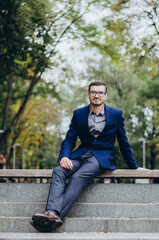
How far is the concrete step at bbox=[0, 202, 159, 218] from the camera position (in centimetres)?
515

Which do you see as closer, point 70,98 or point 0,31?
point 0,31

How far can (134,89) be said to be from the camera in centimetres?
2797

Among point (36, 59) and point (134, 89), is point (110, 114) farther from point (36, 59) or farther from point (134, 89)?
point (134, 89)

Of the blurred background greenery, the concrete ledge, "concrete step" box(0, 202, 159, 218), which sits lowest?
"concrete step" box(0, 202, 159, 218)

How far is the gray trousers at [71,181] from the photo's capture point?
457cm

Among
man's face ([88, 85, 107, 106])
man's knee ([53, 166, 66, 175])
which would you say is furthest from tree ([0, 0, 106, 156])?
man's knee ([53, 166, 66, 175])

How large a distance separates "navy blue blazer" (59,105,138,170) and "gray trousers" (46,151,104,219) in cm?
10

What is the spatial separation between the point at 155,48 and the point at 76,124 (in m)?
6.84

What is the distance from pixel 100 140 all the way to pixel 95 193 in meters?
0.75

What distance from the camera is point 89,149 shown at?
5250mm

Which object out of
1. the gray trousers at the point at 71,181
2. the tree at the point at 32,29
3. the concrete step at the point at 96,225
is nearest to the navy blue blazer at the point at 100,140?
the gray trousers at the point at 71,181

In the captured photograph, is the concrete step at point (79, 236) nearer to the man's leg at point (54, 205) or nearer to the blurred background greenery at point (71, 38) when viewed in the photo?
the man's leg at point (54, 205)

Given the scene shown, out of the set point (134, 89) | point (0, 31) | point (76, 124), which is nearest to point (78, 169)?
point (76, 124)

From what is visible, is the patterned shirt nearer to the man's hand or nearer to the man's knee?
the man's hand
